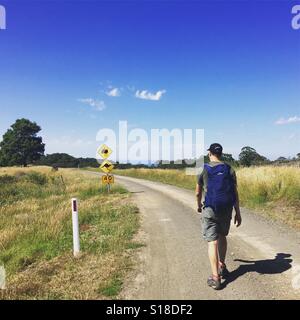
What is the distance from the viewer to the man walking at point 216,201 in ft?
18.5

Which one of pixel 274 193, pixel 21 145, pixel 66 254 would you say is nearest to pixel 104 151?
pixel 274 193

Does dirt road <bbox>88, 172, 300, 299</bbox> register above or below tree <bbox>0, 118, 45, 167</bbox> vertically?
below

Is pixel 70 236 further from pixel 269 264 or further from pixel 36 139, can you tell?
pixel 36 139

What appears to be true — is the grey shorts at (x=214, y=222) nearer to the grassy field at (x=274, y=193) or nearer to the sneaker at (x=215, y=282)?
the sneaker at (x=215, y=282)

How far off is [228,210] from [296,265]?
76.8 inches

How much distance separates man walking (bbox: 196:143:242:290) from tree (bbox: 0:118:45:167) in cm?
7934

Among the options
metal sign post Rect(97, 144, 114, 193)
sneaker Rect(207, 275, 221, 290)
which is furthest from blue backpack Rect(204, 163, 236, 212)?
metal sign post Rect(97, 144, 114, 193)

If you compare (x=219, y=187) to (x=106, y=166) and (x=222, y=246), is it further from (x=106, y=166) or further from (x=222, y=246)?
(x=106, y=166)

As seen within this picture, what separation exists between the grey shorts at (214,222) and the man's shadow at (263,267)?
78 cm

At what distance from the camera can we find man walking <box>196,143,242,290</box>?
221 inches

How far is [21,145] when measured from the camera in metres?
80.6

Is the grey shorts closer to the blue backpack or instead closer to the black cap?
the blue backpack

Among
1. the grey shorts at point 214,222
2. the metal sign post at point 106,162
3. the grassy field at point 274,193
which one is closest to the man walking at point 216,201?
the grey shorts at point 214,222

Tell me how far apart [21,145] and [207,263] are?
79023mm
